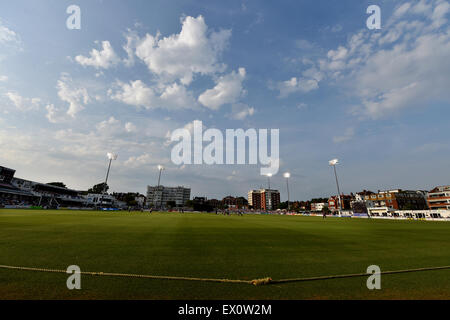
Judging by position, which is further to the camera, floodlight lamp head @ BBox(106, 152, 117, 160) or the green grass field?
floodlight lamp head @ BBox(106, 152, 117, 160)

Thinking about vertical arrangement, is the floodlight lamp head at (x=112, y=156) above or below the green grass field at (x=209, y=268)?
above

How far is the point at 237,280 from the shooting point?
532 cm

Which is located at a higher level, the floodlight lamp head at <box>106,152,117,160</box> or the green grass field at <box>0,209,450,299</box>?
the floodlight lamp head at <box>106,152,117,160</box>

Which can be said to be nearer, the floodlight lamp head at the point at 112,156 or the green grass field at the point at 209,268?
the green grass field at the point at 209,268

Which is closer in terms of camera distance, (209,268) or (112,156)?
(209,268)
